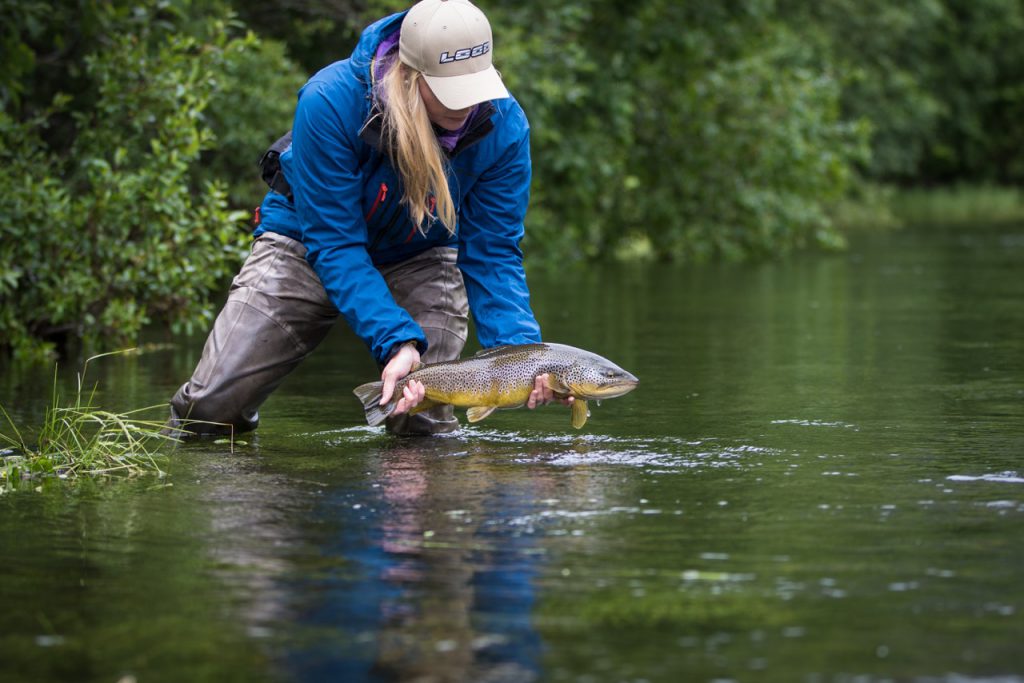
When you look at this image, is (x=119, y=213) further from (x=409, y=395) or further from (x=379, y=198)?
(x=409, y=395)

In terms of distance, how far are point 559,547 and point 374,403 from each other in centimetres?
167

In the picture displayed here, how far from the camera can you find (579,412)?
6480mm

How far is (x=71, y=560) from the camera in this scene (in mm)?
4578

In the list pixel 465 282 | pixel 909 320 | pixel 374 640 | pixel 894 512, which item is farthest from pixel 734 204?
pixel 374 640

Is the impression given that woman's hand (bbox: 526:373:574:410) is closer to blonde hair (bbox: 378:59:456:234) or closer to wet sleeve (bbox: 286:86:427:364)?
wet sleeve (bbox: 286:86:427:364)

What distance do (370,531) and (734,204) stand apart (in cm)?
1964

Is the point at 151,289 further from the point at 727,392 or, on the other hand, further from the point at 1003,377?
the point at 1003,377

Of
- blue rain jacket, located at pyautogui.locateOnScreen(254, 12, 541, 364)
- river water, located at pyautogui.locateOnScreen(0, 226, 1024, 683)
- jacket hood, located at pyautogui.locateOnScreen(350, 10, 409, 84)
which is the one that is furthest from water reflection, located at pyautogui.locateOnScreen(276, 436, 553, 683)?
jacket hood, located at pyautogui.locateOnScreen(350, 10, 409, 84)

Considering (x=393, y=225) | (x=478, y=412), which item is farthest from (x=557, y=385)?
(x=393, y=225)

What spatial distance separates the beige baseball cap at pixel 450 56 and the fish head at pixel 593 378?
1033mm

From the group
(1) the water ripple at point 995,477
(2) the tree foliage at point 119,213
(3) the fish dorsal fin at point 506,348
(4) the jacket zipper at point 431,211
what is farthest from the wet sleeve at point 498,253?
(2) the tree foliage at point 119,213

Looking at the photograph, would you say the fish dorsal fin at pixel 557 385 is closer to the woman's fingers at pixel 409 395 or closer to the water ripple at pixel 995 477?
the woman's fingers at pixel 409 395

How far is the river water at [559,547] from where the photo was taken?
11.9ft

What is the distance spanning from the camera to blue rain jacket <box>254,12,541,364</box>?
20.1ft
